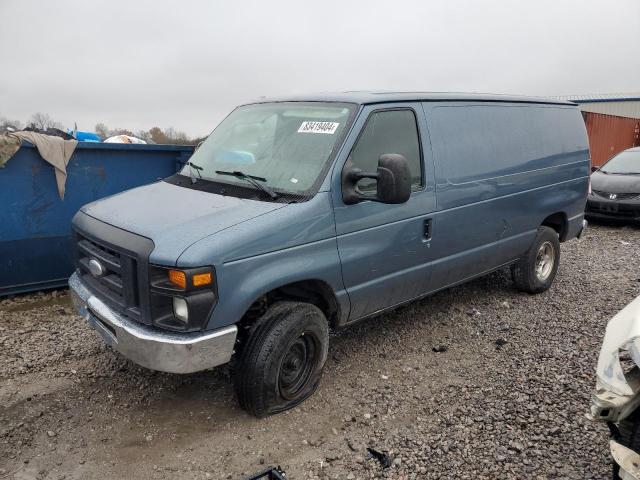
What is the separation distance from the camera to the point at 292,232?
3004 mm

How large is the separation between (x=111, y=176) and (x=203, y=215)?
9.84ft

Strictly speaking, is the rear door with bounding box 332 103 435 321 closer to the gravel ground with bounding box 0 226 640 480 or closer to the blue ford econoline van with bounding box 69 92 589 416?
the blue ford econoline van with bounding box 69 92 589 416

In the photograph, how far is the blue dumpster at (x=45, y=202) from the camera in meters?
4.86

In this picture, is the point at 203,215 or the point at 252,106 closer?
the point at 203,215

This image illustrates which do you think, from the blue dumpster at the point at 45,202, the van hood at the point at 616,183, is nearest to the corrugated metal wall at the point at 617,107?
the van hood at the point at 616,183

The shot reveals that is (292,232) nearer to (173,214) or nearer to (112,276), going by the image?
(173,214)

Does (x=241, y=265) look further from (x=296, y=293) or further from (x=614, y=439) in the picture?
(x=614, y=439)

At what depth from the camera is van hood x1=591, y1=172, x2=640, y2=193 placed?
9367mm

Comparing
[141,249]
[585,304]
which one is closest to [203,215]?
[141,249]

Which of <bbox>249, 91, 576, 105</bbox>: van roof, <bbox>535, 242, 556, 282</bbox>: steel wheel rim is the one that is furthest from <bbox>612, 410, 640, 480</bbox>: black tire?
<bbox>535, 242, 556, 282</bbox>: steel wheel rim

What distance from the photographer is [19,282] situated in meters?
5.00

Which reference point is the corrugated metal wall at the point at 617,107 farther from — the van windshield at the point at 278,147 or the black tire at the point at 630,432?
the black tire at the point at 630,432

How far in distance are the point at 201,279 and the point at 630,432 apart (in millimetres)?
2185

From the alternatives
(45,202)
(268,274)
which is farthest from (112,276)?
(45,202)
